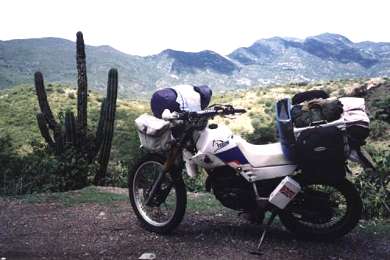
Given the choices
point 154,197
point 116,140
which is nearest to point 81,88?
point 154,197

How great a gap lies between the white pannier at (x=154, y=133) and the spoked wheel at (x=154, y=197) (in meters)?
0.26

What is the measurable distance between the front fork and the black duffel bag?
1.38 meters

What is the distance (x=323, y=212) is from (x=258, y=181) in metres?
0.73

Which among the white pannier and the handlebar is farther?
the white pannier

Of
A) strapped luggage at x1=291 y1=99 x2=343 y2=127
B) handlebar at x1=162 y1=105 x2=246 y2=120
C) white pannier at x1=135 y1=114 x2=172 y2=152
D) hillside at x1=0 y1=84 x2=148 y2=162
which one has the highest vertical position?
strapped luggage at x1=291 y1=99 x2=343 y2=127

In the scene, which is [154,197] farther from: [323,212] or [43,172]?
[43,172]

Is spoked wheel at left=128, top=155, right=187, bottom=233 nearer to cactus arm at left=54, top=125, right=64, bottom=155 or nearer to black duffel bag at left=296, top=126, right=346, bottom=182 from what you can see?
black duffel bag at left=296, top=126, right=346, bottom=182

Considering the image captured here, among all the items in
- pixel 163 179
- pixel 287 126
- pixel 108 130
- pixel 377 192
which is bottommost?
pixel 108 130

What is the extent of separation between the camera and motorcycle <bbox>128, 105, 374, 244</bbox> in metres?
5.07

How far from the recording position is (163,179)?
5.73 meters

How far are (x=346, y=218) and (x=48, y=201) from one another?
458cm

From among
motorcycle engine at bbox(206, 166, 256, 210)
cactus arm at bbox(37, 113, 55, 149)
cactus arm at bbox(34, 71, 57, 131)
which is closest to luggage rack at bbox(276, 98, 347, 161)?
motorcycle engine at bbox(206, 166, 256, 210)

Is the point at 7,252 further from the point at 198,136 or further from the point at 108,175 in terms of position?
the point at 108,175

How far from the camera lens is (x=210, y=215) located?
6.54m
